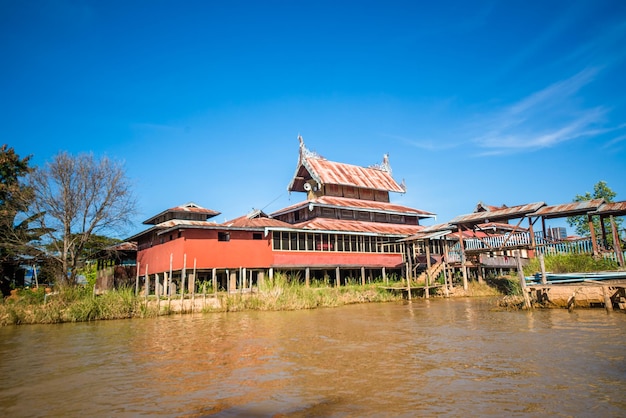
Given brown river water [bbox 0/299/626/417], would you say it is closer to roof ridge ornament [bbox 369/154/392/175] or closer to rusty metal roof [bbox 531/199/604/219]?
rusty metal roof [bbox 531/199/604/219]

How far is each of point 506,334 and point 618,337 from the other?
2338 millimetres

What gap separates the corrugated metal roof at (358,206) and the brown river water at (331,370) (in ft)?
61.1

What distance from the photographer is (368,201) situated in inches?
1417

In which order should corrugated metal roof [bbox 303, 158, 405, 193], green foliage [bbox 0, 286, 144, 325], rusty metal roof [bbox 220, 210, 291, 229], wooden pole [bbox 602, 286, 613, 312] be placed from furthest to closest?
corrugated metal roof [bbox 303, 158, 405, 193] < rusty metal roof [bbox 220, 210, 291, 229] < green foliage [bbox 0, 286, 144, 325] < wooden pole [bbox 602, 286, 613, 312]

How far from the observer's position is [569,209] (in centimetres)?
2000

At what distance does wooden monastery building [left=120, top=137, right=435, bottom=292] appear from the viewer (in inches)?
942

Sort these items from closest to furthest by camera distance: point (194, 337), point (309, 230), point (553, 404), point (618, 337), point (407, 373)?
point (553, 404) → point (407, 373) → point (618, 337) → point (194, 337) → point (309, 230)

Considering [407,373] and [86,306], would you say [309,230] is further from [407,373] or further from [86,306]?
[407,373]

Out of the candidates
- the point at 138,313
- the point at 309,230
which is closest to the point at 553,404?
the point at 138,313

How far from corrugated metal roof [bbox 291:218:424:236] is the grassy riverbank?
5.65 m

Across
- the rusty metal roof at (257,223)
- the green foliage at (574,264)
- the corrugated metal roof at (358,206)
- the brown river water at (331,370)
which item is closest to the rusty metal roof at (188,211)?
the rusty metal roof at (257,223)

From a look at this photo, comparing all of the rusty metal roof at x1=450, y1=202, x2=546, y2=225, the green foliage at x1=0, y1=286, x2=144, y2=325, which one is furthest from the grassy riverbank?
the rusty metal roof at x1=450, y1=202, x2=546, y2=225

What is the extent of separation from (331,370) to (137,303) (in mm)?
14026

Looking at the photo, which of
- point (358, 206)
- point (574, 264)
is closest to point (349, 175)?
point (358, 206)
